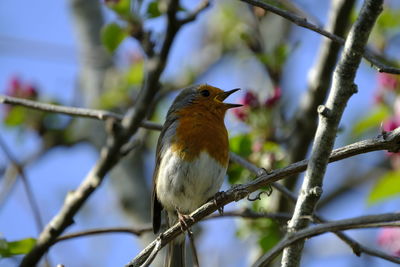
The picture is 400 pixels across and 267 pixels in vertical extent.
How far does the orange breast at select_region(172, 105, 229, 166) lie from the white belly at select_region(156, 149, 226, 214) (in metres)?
0.05

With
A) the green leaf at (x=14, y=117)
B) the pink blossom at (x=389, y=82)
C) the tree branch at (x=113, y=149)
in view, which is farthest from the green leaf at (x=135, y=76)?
the pink blossom at (x=389, y=82)

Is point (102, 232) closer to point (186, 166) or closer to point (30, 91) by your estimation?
point (186, 166)

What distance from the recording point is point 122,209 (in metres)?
6.17

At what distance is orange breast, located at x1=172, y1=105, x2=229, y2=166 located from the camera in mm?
4664

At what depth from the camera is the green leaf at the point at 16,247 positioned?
370cm

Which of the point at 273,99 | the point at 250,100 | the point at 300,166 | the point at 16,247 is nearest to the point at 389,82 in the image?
the point at 273,99

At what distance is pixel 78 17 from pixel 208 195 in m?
3.47

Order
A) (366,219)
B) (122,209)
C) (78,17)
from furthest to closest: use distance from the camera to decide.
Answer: (78,17)
(122,209)
(366,219)

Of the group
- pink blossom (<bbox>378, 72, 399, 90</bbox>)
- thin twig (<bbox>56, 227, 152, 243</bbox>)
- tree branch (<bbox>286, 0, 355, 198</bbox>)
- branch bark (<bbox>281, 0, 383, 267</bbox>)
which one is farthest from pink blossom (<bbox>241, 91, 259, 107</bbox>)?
branch bark (<bbox>281, 0, 383, 267</bbox>)

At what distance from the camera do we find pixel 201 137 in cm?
479

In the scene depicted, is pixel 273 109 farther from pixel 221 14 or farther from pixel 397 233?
pixel 221 14

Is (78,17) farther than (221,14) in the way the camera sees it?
No

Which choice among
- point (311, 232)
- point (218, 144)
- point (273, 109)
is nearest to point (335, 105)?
point (311, 232)

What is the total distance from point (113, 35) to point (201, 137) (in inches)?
40.2
